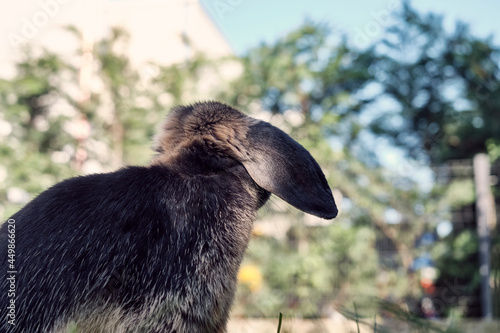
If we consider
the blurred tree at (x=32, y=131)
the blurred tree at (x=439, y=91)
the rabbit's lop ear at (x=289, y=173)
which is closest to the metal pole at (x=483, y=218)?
the blurred tree at (x=439, y=91)

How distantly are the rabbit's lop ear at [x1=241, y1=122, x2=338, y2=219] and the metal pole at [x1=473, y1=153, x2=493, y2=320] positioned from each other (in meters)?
5.26

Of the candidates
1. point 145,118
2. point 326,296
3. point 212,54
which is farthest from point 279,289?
point 212,54

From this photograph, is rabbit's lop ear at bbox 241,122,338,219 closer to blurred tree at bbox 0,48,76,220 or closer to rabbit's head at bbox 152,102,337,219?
rabbit's head at bbox 152,102,337,219

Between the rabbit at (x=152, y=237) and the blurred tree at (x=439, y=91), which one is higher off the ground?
the blurred tree at (x=439, y=91)

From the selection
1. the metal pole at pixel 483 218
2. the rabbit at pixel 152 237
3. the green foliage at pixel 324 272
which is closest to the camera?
the rabbit at pixel 152 237

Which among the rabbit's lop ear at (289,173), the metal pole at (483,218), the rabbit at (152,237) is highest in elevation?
the metal pole at (483,218)

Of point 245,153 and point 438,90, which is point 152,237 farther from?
point 438,90

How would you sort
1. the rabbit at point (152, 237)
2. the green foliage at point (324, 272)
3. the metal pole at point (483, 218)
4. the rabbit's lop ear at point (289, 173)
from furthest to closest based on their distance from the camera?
the green foliage at point (324, 272)
the metal pole at point (483, 218)
the rabbit's lop ear at point (289, 173)
the rabbit at point (152, 237)

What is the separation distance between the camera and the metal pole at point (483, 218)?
20.3 feet

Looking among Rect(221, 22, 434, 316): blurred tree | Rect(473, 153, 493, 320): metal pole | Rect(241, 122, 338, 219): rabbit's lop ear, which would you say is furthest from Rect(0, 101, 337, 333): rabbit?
Rect(473, 153, 493, 320): metal pole

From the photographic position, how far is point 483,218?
6.38 metres

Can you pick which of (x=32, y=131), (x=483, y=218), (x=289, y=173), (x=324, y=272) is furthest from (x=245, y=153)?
(x=32, y=131)

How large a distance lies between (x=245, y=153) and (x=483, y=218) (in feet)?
18.0

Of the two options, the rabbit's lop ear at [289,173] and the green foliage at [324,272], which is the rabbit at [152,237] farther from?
the green foliage at [324,272]
